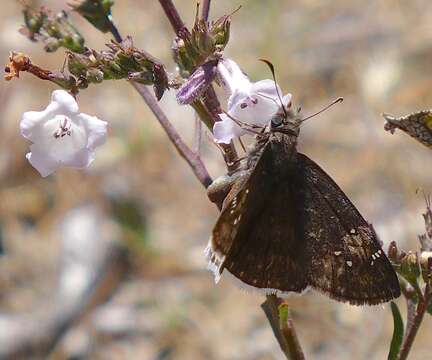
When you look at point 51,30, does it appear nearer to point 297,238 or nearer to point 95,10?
point 95,10

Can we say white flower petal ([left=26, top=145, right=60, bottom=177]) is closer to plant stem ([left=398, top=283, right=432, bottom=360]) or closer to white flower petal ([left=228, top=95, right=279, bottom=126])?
→ white flower petal ([left=228, top=95, right=279, bottom=126])

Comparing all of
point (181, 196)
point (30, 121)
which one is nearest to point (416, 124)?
point (30, 121)

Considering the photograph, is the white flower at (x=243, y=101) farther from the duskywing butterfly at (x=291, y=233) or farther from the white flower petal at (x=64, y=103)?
the white flower petal at (x=64, y=103)

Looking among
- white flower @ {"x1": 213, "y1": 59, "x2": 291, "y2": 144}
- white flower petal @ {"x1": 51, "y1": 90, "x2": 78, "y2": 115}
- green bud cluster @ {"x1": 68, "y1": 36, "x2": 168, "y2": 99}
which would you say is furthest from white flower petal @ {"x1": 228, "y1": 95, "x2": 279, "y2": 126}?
white flower petal @ {"x1": 51, "y1": 90, "x2": 78, "y2": 115}

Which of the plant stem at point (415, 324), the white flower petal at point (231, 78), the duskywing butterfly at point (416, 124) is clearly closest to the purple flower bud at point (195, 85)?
the white flower petal at point (231, 78)

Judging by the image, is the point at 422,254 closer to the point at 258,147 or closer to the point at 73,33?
the point at 258,147
